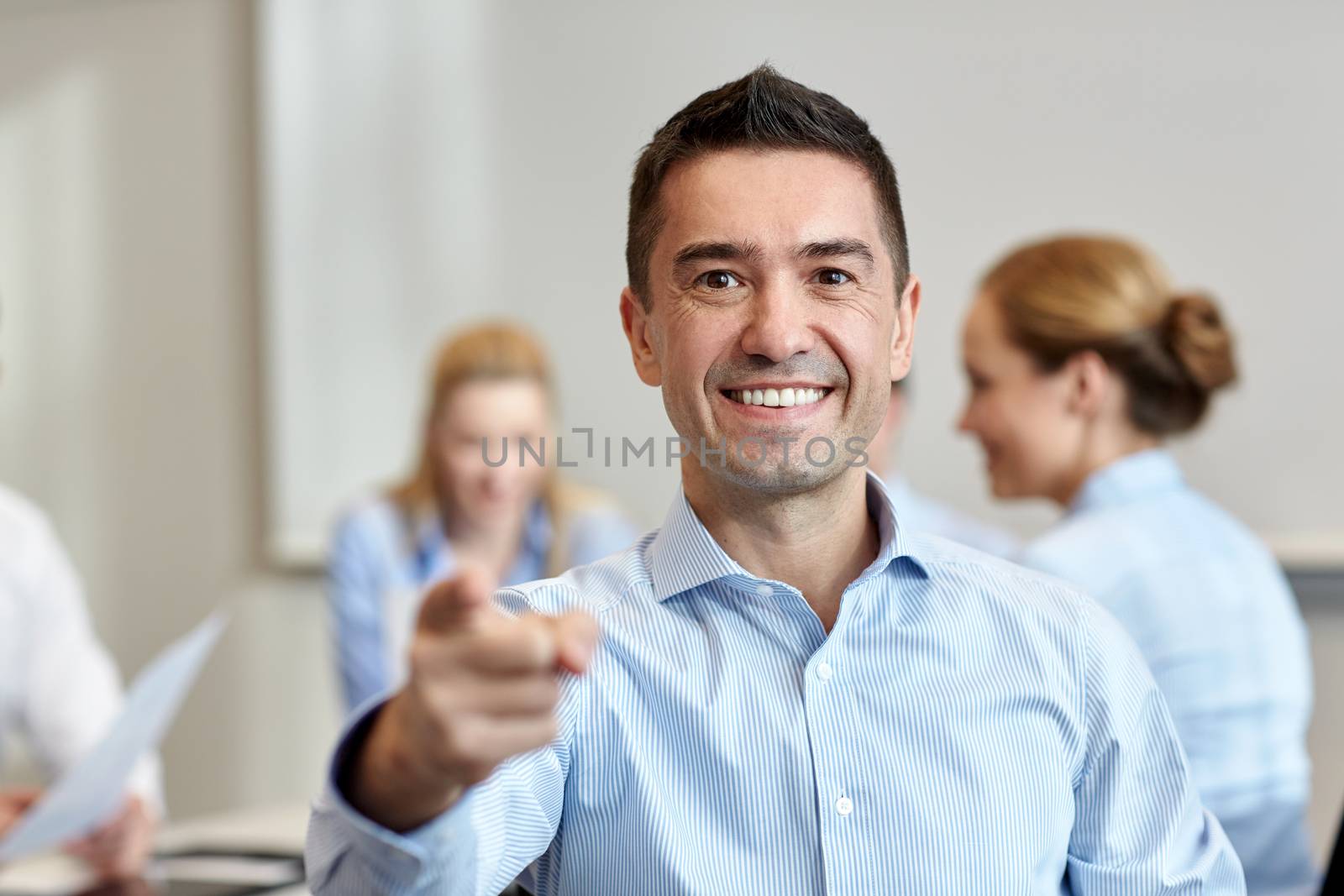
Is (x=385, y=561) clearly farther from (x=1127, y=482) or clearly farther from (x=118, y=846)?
(x=1127, y=482)

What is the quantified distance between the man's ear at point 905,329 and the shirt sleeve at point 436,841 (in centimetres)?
37

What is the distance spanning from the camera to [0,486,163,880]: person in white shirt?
2006 millimetres

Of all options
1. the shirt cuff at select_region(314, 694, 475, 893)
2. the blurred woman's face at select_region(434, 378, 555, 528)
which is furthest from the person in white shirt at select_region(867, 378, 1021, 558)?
the shirt cuff at select_region(314, 694, 475, 893)

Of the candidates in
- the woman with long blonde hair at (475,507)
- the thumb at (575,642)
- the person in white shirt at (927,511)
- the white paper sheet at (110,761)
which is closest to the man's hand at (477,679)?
the thumb at (575,642)

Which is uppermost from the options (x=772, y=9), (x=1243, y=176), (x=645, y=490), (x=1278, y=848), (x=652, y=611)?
(x=772, y=9)

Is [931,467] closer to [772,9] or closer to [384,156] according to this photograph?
[772,9]

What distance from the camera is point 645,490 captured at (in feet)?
10.4

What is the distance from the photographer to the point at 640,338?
99cm

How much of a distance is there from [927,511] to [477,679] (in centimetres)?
216

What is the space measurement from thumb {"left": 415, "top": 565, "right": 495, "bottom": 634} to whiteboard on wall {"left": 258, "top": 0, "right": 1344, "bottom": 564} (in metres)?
1.27

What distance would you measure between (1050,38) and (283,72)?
212 centimetres

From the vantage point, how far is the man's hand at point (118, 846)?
1741 millimetres

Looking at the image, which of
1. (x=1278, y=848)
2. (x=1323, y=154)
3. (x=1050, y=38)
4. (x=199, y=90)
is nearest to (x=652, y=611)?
(x=1278, y=848)

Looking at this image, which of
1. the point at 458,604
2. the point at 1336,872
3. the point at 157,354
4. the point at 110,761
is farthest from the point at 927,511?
the point at 157,354
